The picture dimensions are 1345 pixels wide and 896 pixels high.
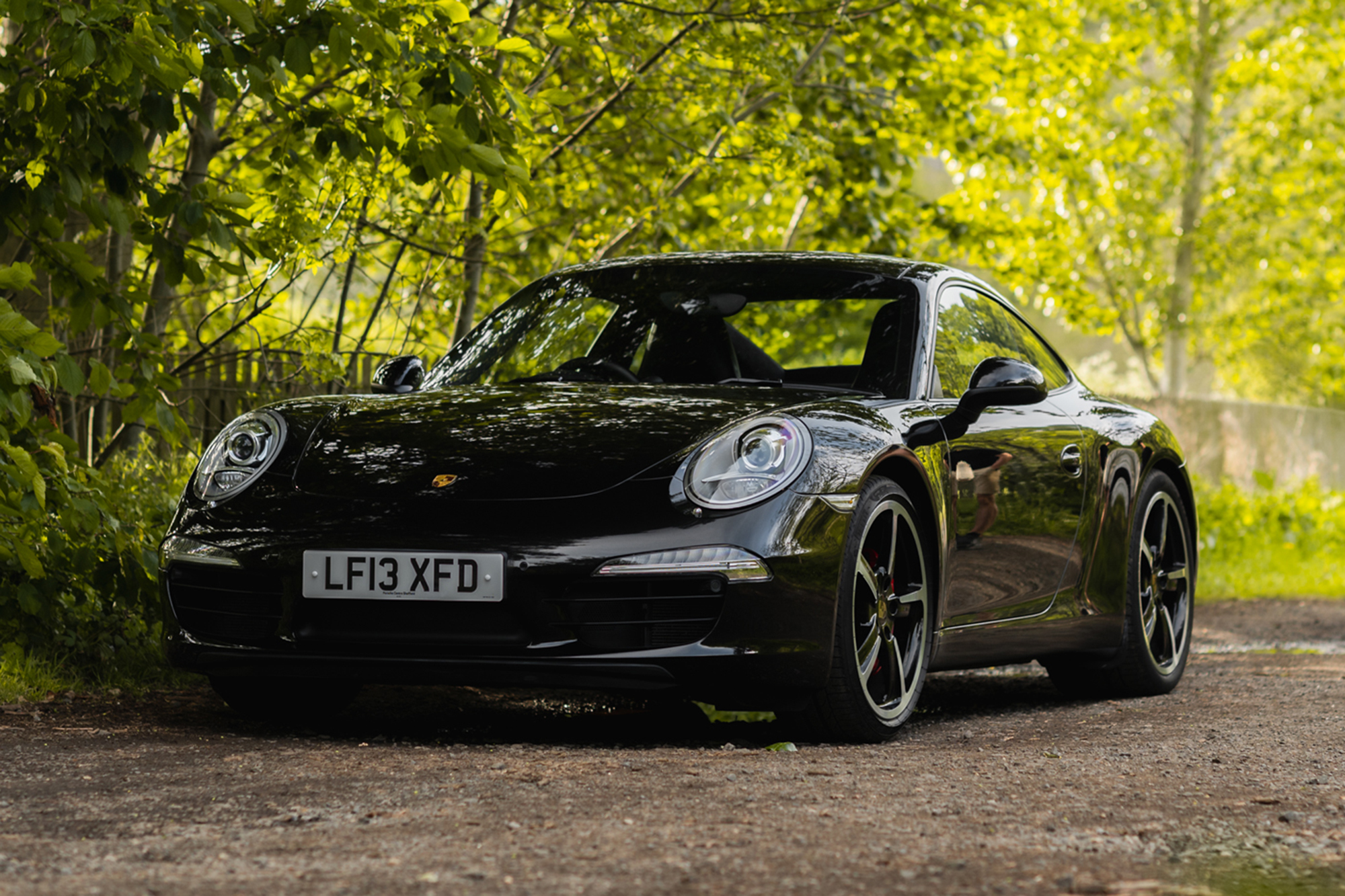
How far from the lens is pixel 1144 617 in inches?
251

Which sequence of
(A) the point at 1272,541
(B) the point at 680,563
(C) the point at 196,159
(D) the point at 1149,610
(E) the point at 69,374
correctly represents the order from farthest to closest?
1. (A) the point at 1272,541
2. (C) the point at 196,159
3. (D) the point at 1149,610
4. (E) the point at 69,374
5. (B) the point at 680,563

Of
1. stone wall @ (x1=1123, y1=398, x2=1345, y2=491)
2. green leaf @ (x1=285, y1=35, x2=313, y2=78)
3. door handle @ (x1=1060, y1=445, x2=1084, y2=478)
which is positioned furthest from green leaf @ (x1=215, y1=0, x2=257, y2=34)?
stone wall @ (x1=1123, y1=398, x2=1345, y2=491)

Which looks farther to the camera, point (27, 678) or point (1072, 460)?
point (1072, 460)

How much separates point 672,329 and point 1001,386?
1.15 meters

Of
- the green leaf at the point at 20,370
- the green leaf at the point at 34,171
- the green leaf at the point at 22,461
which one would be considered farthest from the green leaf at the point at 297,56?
the green leaf at the point at 22,461

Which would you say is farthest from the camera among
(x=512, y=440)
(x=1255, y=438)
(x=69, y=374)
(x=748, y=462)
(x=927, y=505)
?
(x=1255, y=438)

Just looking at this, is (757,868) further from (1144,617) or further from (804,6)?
(804,6)

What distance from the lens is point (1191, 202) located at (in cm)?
2539

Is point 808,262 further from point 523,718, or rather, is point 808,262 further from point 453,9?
point 523,718

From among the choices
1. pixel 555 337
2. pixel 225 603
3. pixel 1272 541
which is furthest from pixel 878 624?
pixel 1272 541

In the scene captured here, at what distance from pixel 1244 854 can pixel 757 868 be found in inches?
37.3

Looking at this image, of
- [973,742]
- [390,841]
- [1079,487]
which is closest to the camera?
[390,841]

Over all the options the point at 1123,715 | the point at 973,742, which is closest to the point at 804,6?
the point at 1123,715

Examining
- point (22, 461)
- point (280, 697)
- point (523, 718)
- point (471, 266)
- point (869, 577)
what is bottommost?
point (523, 718)
